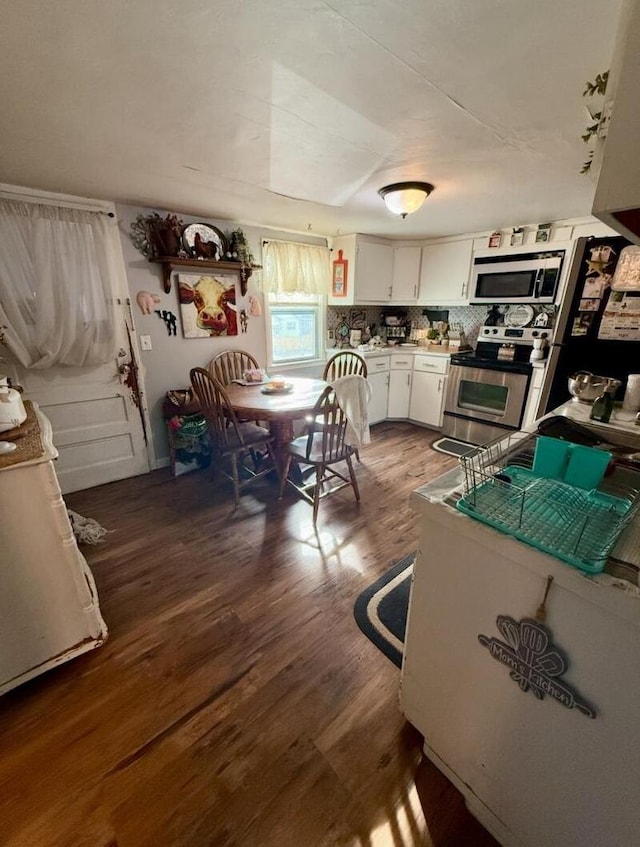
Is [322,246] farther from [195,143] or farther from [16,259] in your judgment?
[16,259]

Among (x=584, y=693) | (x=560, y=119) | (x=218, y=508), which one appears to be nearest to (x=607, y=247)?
(x=560, y=119)

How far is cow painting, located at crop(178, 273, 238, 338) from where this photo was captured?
10.0 ft

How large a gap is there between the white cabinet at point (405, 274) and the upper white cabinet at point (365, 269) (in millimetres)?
64

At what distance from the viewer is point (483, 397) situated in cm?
354

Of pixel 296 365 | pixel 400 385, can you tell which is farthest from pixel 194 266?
pixel 400 385

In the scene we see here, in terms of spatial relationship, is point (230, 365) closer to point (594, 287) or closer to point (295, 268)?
point (295, 268)

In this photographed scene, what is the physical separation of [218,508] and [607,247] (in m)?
2.80

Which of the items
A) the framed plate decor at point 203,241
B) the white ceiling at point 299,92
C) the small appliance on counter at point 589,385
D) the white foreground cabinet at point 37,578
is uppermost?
the white ceiling at point 299,92

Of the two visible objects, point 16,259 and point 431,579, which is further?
point 16,259

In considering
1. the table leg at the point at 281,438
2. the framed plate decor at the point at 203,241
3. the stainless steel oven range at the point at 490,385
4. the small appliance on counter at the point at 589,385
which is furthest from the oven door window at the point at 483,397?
the framed plate decor at the point at 203,241

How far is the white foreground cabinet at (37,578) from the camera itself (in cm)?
123

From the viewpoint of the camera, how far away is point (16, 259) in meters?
2.28

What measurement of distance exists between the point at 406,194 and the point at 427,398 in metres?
2.36

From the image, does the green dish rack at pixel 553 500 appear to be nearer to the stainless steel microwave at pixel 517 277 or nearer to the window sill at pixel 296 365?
the stainless steel microwave at pixel 517 277
